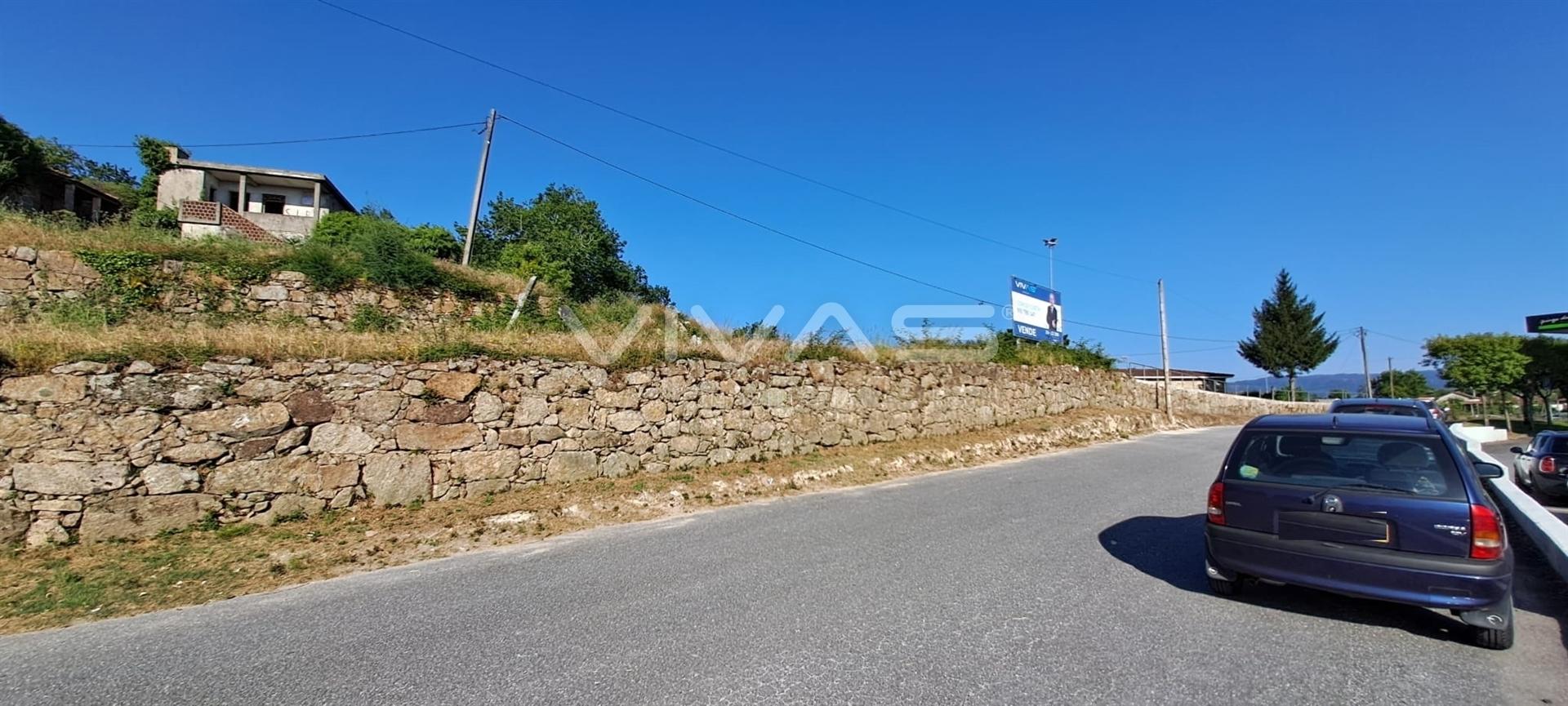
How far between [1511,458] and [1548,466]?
13.1 meters

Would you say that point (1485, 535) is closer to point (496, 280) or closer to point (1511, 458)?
point (496, 280)

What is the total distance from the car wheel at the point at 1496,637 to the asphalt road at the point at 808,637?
62 millimetres

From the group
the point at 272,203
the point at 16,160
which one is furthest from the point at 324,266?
the point at 272,203

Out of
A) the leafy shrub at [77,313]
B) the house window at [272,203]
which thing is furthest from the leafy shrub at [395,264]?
the house window at [272,203]

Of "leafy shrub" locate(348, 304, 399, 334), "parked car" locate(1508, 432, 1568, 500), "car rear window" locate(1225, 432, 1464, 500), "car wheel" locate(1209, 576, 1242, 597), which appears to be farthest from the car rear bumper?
"leafy shrub" locate(348, 304, 399, 334)

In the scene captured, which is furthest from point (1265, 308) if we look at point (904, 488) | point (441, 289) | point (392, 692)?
point (392, 692)

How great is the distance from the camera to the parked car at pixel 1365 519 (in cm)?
381

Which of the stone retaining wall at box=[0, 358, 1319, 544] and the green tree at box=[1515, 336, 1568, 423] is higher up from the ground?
the green tree at box=[1515, 336, 1568, 423]

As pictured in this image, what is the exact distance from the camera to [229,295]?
12.8m

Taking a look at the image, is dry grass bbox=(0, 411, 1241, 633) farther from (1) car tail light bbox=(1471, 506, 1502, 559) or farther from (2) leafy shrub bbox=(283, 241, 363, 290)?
(2) leafy shrub bbox=(283, 241, 363, 290)

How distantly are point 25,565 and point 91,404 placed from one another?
177 cm

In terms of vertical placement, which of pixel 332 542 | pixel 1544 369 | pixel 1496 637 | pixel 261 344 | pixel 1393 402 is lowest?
pixel 332 542

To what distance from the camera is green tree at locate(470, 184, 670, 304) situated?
21.3 meters

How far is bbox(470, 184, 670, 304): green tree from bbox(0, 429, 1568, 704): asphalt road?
15.2 meters
